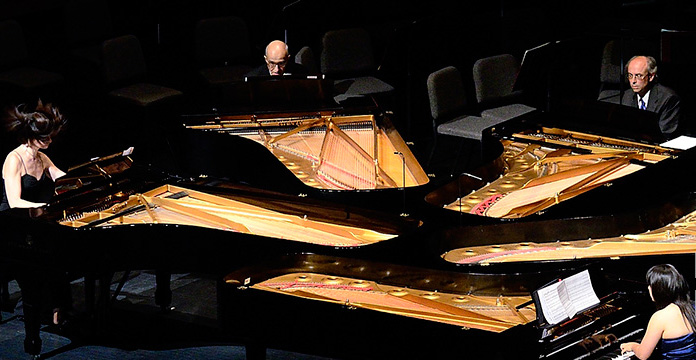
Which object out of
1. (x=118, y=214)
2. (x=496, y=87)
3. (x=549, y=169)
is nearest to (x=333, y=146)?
(x=549, y=169)

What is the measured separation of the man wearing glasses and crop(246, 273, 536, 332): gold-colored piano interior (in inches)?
113

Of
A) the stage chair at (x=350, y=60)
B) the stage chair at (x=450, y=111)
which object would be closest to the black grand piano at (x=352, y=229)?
the stage chair at (x=450, y=111)

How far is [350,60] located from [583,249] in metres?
3.88

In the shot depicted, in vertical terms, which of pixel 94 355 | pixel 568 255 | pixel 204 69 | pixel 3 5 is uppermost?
pixel 3 5

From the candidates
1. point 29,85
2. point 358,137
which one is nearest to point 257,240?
point 358,137

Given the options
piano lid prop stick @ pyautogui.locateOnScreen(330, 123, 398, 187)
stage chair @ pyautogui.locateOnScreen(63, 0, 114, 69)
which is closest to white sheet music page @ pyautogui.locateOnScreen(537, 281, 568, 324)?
piano lid prop stick @ pyautogui.locateOnScreen(330, 123, 398, 187)

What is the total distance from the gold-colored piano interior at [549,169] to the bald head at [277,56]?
1.72 meters

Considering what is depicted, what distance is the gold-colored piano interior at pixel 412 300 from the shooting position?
467 cm

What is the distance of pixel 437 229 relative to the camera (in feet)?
17.5

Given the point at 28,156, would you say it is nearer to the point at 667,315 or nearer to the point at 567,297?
the point at 567,297

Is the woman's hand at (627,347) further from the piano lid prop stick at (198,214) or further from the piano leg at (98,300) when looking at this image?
the piano leg at (98,300)

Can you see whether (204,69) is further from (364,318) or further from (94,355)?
(364,318)

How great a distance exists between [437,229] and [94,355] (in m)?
2.00

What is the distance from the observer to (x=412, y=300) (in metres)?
4.91
